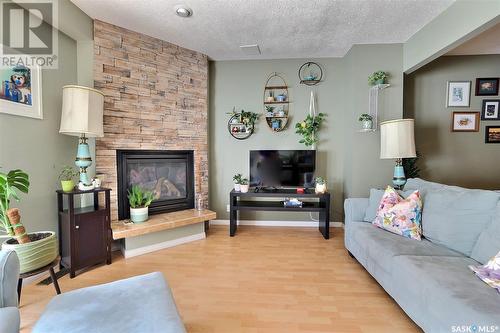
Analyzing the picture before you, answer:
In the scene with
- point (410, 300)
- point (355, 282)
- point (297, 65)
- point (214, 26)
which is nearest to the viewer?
point (410, 300)

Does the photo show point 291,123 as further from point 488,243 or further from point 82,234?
point 82,234

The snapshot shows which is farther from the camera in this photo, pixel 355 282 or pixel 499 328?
pixel 355 282

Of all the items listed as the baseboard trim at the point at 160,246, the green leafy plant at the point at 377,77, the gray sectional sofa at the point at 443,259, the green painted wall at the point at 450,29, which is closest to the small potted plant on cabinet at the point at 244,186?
the baseboard trim at the point at 160,246

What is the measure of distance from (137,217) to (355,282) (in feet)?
7.73

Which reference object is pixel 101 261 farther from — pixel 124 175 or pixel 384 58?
pixel 384 58

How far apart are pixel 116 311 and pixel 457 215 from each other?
2267 mm

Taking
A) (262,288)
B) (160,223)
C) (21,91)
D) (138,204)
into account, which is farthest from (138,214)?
(262,288)

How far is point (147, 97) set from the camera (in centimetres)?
292

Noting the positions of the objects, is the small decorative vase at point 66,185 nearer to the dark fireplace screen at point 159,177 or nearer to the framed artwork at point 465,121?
the dark fireplace screen at point 159,177

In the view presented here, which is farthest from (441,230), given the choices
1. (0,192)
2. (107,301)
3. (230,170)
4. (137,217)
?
(0,192)

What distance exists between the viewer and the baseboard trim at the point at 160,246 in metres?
2.52

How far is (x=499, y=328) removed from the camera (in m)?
0.98

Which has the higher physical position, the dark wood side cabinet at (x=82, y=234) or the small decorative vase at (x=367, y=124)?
the small decorative vase at (x=367, y=124)

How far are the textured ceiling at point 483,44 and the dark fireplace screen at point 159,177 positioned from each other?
3.93 m
